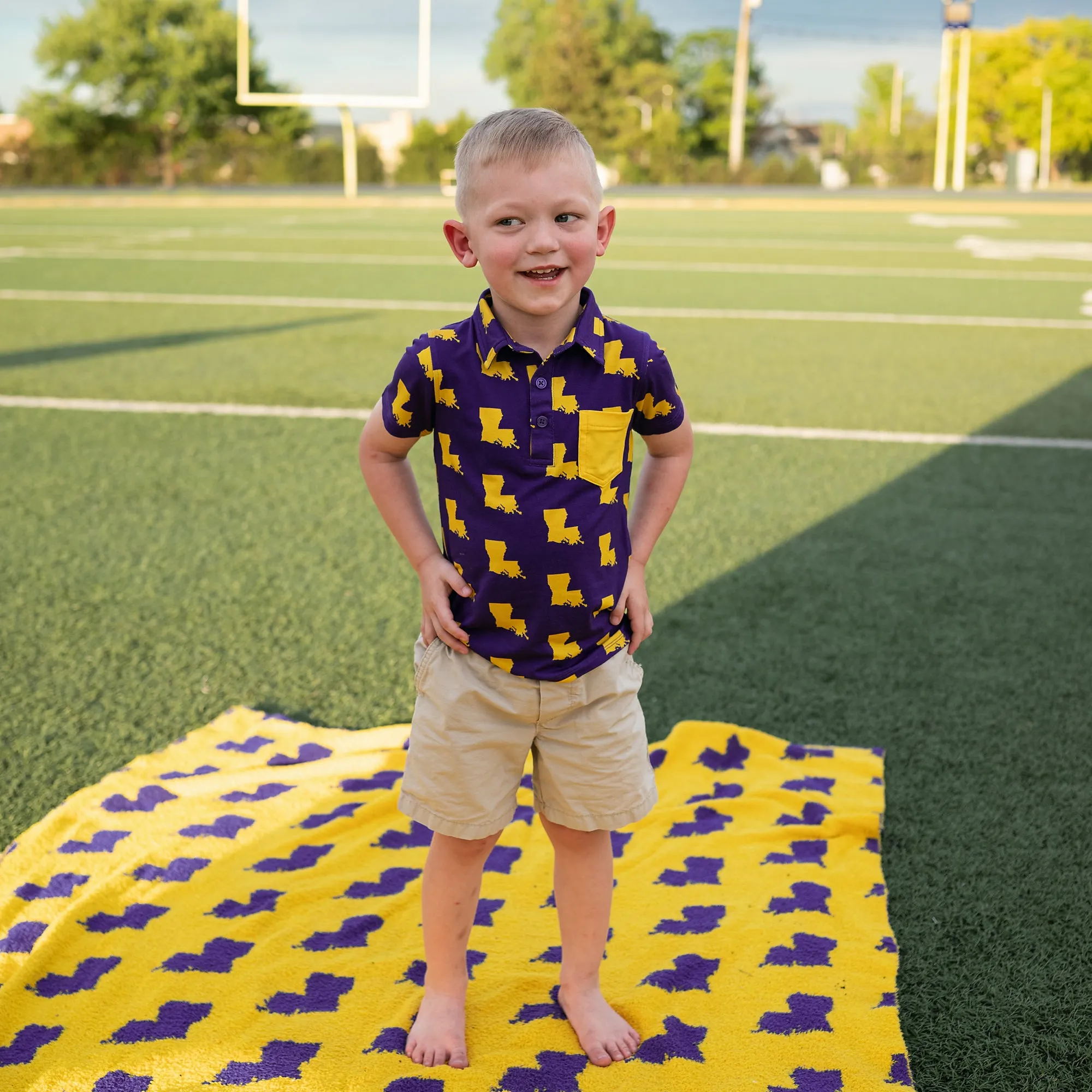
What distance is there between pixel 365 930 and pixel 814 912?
82 centimetres

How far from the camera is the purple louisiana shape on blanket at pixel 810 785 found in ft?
8.46

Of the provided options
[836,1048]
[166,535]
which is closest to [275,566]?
[166,535]

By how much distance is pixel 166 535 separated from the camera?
14.0ft

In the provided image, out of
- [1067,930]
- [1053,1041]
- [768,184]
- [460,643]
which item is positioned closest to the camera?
[460,643]

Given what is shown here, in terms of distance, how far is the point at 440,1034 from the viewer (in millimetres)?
1854

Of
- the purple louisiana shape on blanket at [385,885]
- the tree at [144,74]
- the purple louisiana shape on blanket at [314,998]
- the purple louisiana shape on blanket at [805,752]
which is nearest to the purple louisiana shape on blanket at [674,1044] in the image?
the purple louisiana shape on blanket at [314,998]

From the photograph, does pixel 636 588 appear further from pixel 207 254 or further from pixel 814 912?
pixel 207 254

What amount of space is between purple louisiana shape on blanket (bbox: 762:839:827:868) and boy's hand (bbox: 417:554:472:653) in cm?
102

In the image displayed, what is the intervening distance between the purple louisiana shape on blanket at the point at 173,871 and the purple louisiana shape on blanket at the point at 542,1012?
75 centimetres

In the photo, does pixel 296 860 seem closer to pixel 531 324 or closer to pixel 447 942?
pixel 447 942

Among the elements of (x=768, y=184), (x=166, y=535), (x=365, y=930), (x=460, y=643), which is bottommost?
(x=365, y=930)

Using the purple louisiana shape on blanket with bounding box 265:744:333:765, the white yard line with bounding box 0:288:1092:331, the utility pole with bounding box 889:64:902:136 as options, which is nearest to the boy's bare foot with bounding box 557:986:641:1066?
the purple louisiana shape on blanket with bounding box 265:744:333:765

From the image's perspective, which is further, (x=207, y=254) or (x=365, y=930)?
(x=207, y=254)

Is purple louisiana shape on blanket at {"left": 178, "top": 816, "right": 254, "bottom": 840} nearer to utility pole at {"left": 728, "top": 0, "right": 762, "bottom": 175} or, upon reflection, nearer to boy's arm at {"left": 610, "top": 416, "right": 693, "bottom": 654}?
boy's arm at {"left": 610, "top": 416, "right": 693, "bottom": 654}
